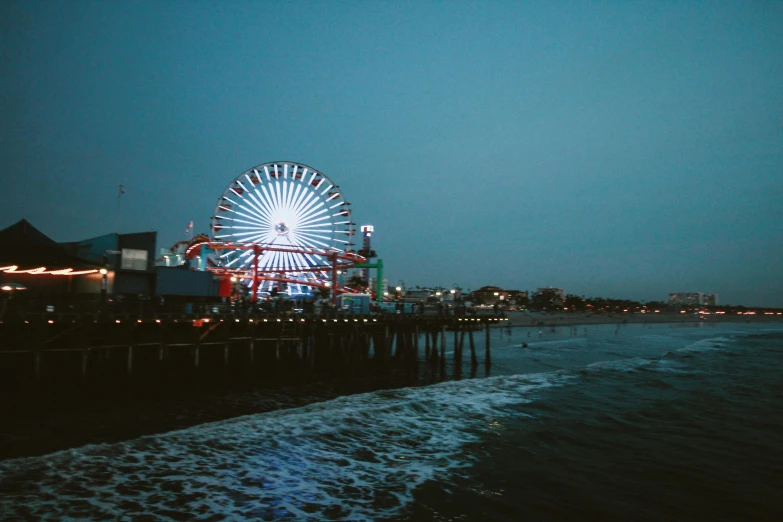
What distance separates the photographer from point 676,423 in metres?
16.7

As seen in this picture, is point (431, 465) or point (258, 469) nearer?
point (258, 469)

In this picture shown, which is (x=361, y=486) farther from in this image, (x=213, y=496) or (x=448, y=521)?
(x=213, y=496)

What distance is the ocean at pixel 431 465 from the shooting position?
9195 millimetres

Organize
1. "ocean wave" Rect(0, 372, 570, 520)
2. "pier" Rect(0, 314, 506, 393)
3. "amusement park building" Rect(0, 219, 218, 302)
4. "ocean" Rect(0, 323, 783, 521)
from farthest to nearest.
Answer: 1. "amusement park building" Rect(0, 219, 218, 302)
2. "pier" Rect(0, 314, 506, 393)
3. "ocean" Rect(0, 323, 783, 521)
4. "ocean wave" Rect(0, 372, 570, 520)

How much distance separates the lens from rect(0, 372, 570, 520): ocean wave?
893 centimetres

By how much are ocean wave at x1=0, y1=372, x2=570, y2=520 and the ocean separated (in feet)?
0.15

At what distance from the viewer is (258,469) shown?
1101 cm

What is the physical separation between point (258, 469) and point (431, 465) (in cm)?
421

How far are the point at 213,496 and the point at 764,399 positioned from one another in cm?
2380

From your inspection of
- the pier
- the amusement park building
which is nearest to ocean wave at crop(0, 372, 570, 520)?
the pier

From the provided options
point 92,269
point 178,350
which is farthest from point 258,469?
point 92,269

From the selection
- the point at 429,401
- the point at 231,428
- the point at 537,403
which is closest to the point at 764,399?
the point at 537,403

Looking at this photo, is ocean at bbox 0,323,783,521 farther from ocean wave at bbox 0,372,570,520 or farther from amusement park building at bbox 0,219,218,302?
amusement park building at bbox 0,219,218,302

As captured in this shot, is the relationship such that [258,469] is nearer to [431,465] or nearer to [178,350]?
[431,465]
